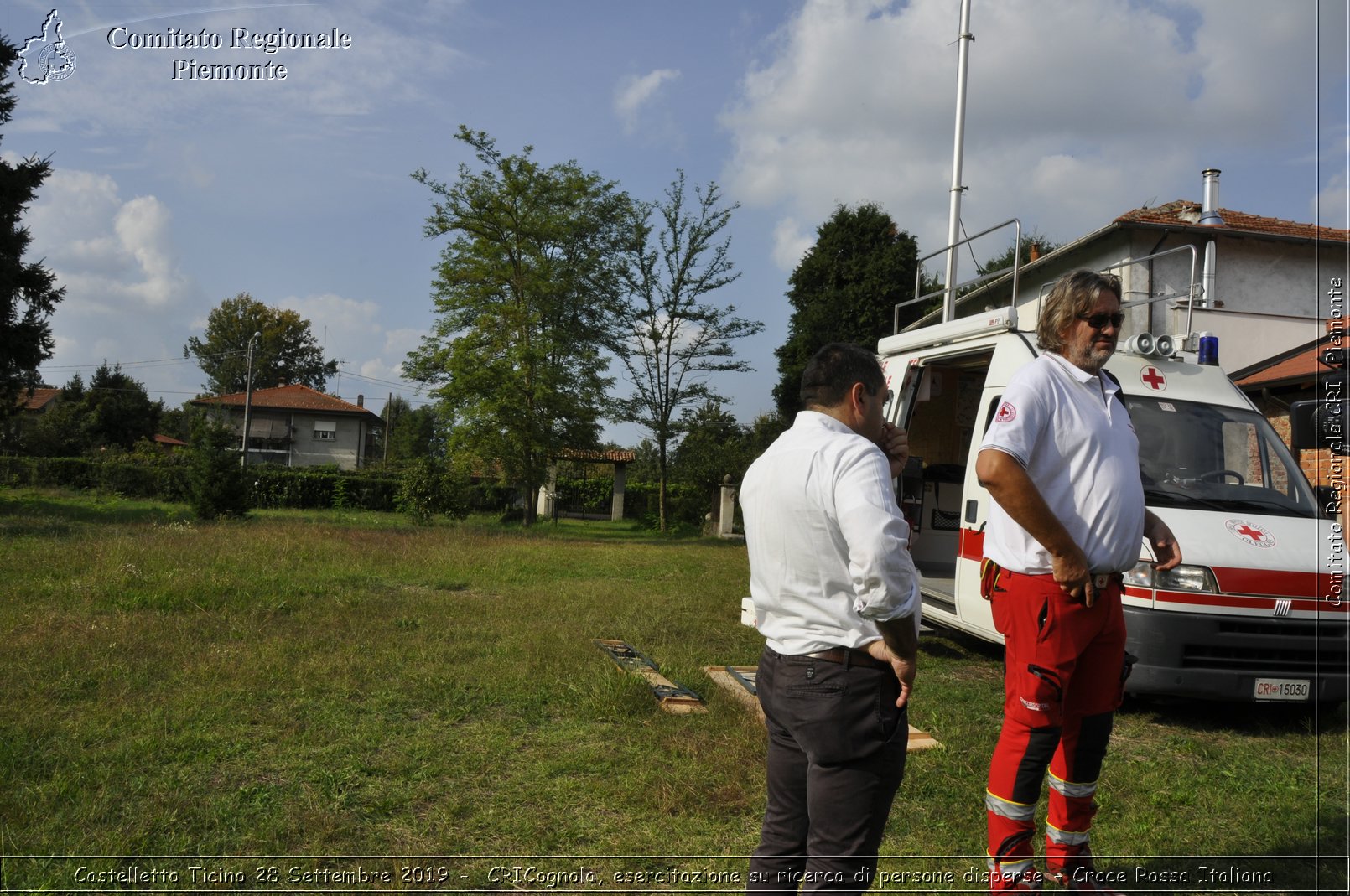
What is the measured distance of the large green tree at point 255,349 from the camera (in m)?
71.7

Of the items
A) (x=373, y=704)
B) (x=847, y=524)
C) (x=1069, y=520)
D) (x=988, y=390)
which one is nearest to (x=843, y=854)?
(x=847, y=524)

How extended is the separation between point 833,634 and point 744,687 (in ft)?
12.8

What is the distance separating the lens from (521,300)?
29.5 m

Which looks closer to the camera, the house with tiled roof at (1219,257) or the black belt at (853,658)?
the black belt at (853,658)

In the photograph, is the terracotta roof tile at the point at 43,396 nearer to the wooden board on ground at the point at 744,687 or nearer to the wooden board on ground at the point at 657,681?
the wooden board on ground at the point at 657,681

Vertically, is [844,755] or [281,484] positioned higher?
[281,484]

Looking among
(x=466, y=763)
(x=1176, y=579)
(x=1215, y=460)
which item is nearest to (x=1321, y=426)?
(x=1176, y=579)

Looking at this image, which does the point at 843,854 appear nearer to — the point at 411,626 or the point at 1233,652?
the point at 1233,652

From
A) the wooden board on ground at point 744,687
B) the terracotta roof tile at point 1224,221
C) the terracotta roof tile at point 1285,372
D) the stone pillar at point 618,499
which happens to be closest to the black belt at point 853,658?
the wooden board on ground at point 744,687

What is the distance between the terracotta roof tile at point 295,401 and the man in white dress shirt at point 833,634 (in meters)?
66.0

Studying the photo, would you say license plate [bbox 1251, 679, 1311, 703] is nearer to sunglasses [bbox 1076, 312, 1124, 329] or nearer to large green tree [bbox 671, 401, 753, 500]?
sunglasses [bbox 1076, 312, 1124, 329]

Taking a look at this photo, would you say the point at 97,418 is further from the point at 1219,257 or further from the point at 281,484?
Answer: the point at 1219,257

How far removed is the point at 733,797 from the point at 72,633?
5.87 metres

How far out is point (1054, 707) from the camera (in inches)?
114
